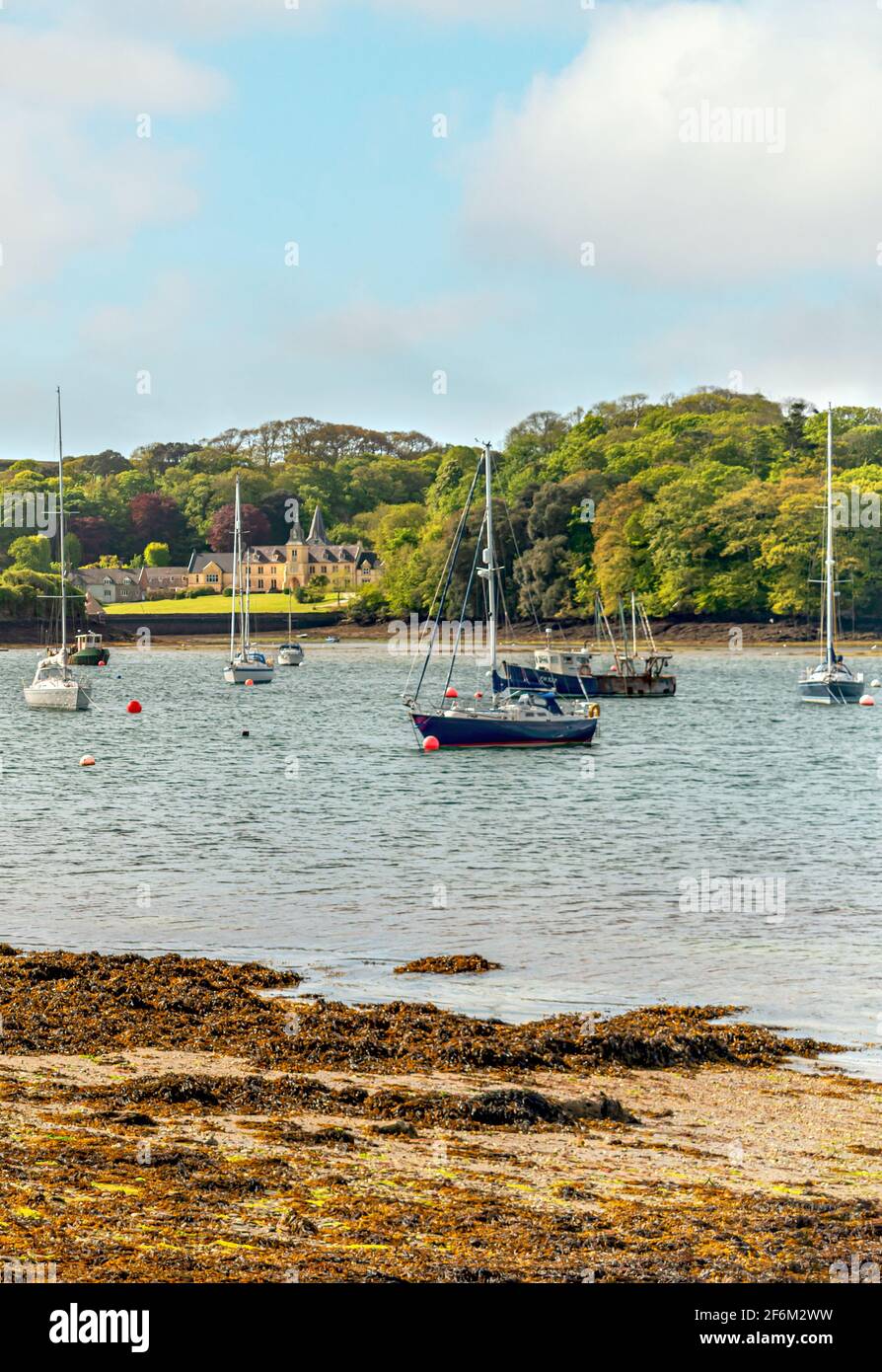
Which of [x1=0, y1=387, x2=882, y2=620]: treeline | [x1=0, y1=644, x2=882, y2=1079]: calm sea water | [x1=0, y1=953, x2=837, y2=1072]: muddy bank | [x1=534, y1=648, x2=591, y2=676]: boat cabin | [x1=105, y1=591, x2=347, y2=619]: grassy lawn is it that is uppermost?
[x1=0, y1=387, x2=882, y2=620]: treeline

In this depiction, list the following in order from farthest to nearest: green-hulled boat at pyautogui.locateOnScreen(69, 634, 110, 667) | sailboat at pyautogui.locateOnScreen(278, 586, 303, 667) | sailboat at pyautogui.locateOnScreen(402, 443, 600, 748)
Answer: sailboat at pyautogui.locateOnScreen(278, 586, 303, 667) < green-hulled boat at pyautogui.locateOnScreen(69, 634, 110, 667) < sailboat at pyautogui.locateOnScreen(402, 443, 600, 748)

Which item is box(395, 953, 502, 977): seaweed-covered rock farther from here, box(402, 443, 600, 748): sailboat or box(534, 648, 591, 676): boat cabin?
box(534, 648, 591, 676): boat cabin

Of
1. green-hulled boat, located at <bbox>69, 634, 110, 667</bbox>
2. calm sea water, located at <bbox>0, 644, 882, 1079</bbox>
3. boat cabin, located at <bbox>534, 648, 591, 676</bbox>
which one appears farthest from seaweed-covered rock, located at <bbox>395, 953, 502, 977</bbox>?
green-hulled boat, located at <bbox>69, 634, 110, 667</bbox>

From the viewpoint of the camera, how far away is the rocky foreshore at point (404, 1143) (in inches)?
298

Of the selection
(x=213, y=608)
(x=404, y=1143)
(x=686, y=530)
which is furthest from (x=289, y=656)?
(x=404, y=1143)

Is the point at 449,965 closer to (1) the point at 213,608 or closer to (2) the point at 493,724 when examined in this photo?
(2) the point at 493,724

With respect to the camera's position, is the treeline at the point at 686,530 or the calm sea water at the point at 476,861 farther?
the treeline at the point at 686,530

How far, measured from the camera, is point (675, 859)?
2720cm

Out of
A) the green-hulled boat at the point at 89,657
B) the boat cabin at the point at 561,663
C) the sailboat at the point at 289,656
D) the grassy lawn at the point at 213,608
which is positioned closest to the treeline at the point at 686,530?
the grassy lawn at the point at 213,608

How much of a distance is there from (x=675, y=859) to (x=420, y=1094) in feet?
53.6

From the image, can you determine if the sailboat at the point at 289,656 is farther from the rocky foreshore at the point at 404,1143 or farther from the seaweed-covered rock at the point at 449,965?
the rocky foreshore at the point at 404,1143

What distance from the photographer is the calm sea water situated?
17.5m

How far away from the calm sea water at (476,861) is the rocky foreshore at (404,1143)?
5.98 feet

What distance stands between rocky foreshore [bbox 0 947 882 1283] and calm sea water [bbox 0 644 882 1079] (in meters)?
1.82
